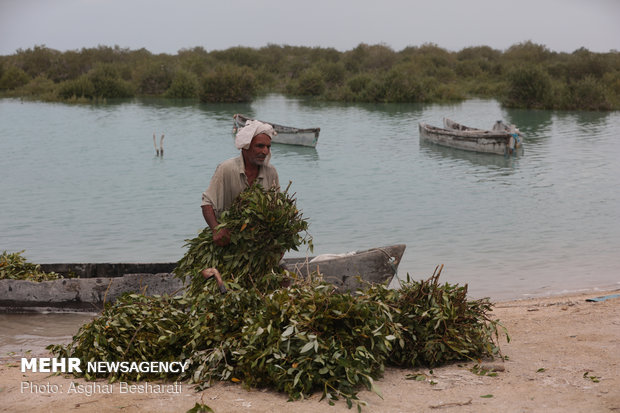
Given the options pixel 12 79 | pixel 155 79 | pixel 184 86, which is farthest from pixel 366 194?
pixel 12 79

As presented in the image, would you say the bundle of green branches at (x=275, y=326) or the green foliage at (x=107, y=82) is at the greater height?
the green foliage at (x=107, y=82)

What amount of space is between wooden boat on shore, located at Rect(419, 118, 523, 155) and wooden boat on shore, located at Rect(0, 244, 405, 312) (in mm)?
17737

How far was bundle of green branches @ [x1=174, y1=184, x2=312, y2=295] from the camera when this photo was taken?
519 centimetres

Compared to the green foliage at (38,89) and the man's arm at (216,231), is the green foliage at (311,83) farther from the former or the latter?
the man's arm at (216,231)

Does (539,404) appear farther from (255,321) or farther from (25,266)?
(25,266)

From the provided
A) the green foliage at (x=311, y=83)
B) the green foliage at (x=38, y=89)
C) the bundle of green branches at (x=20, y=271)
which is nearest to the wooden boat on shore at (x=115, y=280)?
the bundle of green branches at (x=20, y=271)

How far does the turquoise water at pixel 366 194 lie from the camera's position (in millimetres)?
11562

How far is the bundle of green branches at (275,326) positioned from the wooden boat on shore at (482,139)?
19556 mm

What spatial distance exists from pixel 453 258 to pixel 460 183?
29.0 feet

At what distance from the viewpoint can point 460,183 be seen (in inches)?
776

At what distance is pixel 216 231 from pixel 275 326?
3.29 ft

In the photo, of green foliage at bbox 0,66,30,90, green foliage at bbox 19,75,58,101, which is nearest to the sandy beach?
green foliage at bbox 19,75,58,101

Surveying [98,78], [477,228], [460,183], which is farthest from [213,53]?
[477,228]

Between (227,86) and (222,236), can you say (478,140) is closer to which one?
(222,236)
